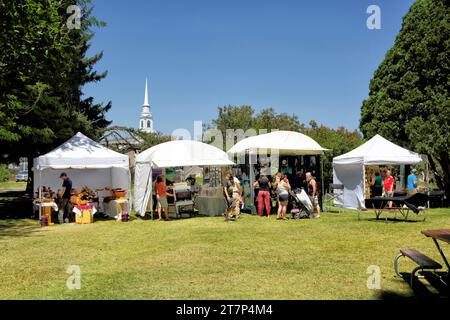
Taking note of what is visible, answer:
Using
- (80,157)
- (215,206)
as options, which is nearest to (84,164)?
(80,157)

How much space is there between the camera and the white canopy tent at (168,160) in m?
14.5

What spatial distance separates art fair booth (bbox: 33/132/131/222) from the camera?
13935mm

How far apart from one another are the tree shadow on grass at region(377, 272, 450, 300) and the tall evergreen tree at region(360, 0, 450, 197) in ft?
39.5

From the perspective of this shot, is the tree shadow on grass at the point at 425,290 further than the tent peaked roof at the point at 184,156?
No

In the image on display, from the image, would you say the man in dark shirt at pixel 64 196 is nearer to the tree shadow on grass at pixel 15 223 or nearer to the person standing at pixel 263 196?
the tree shadow on grass at pixel 15 223

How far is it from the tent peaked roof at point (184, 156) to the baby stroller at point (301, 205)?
9.86ft

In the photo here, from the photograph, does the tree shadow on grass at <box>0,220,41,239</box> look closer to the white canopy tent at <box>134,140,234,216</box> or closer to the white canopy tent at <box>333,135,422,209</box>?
the white canopy tent at <box>134,140,234,216</box>

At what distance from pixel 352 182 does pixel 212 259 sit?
437 inches

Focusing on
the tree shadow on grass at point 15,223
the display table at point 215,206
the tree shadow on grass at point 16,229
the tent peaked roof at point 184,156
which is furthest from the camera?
the display table at point 215,206

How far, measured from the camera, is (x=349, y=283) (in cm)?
576

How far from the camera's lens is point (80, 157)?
1426cm

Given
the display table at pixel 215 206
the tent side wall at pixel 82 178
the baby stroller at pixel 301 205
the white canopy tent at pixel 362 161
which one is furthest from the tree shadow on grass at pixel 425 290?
the tent side wall at pixel 82 178

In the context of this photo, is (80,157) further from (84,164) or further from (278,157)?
(278,157)
